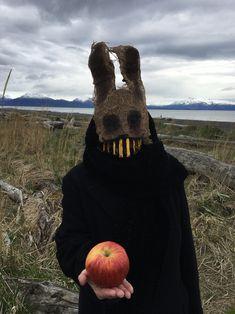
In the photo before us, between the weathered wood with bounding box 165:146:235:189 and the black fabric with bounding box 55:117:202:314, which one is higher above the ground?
the black fabric with bounding box 55:117:202:314

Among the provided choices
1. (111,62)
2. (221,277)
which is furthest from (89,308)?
(221,277)

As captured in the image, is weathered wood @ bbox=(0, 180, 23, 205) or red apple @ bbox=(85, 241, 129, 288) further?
weathered wood @ bbox=(0, 180, 23, 205)

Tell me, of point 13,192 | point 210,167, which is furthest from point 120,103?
point 210,167

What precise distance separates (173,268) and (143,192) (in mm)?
421

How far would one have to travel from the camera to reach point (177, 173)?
2271 millimetres

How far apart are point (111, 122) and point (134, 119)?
0.11 metres

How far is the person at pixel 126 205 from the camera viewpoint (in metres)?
2.11

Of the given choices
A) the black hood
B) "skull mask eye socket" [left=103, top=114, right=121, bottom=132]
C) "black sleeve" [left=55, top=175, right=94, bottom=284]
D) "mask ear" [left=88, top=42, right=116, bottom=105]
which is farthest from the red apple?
"mask ear" [left=88, top=42, right=116, bottom=105]

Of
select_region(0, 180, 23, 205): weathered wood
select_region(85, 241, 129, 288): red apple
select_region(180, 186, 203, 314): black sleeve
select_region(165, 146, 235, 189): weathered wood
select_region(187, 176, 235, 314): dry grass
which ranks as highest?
select_region(85, 241, 129, 288): red apple

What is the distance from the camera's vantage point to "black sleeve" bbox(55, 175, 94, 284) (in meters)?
2.06

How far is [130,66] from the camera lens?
2385mm

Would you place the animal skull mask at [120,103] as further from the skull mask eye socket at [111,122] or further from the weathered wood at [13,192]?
the weathered wood at [13,192]

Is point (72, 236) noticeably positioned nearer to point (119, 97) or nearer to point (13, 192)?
point (119, 97)

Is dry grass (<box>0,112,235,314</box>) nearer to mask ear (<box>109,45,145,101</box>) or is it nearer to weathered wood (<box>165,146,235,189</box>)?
weathered wood (<box>165,146,235,189</box>)
